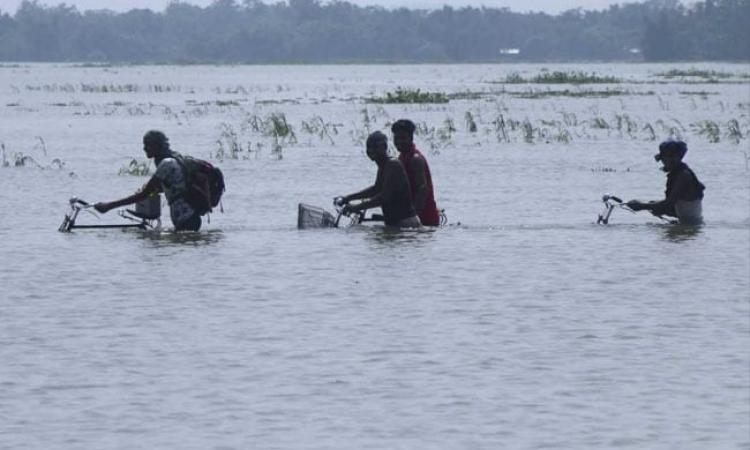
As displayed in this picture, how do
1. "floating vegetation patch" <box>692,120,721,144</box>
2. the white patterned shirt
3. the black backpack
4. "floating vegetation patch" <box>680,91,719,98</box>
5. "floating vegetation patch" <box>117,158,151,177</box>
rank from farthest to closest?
"floating vegetation patch" <box>680,91,719,98</box> → "floating vegetation patch" <box>692,120,721,144</box> → "floating vegetation patch" <box>117,158,151,177</box> → the black backpack → the white patterned shirt

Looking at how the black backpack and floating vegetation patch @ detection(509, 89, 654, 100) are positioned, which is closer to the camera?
the black backpack

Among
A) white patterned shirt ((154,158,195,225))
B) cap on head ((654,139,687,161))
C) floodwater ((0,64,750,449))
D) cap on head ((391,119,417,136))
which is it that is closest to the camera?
floodwater ((0,64,750,449))

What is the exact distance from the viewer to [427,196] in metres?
19.0

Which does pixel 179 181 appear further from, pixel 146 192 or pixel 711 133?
pixel 711 133

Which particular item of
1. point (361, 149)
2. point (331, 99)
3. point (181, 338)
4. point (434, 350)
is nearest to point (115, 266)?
point (181, 338)

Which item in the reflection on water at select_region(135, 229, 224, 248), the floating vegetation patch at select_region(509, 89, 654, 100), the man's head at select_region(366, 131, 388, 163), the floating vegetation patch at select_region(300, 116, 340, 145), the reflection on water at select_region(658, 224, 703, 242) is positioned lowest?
the floating vegetation patch at select_region(509, 89, 654, 100)

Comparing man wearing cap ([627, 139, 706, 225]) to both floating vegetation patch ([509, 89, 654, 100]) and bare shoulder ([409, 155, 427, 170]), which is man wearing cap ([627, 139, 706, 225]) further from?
floating vegetation patch ([509, 89, 654, 100])

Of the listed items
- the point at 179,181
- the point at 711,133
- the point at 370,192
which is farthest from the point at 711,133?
the point at 179,181

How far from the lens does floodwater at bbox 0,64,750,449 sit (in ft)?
34.5

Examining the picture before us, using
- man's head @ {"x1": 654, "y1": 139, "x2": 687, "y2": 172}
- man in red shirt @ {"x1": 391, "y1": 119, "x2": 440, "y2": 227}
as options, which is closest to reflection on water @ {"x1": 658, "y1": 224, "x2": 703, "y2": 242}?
man's head @ {"x1": 654, "y1": 139, "x2": 687, "y2": 172}

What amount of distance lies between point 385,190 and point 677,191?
10.2 feet

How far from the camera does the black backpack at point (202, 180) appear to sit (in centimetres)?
1866

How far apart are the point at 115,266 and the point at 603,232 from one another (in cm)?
591

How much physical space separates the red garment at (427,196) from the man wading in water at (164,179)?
213cm
